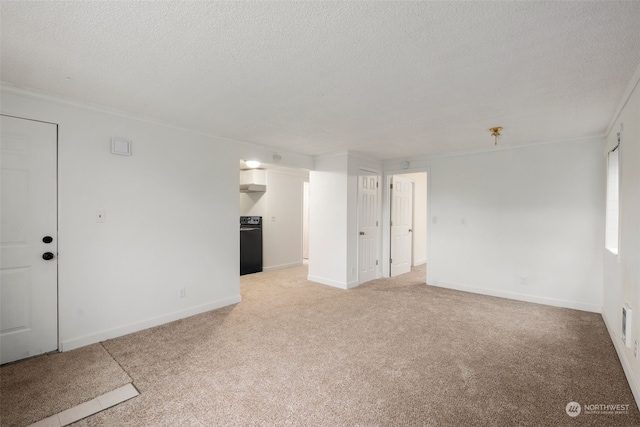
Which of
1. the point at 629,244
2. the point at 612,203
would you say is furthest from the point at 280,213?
the point at 629,244

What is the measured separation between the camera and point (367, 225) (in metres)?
5.37

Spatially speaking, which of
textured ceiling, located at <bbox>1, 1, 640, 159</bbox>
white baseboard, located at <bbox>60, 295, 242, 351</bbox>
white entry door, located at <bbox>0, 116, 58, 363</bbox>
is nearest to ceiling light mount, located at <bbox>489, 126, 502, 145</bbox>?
textured ceiling, located at <bbox>1, 1, 640, 159</bbox>

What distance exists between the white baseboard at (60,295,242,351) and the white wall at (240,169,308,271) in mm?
2374

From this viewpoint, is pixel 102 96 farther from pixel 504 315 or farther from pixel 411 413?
pixel 504 315

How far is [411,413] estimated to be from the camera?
6.24ft

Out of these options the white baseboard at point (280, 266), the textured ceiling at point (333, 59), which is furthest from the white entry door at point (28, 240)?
the white baseboard at point (280, 266)

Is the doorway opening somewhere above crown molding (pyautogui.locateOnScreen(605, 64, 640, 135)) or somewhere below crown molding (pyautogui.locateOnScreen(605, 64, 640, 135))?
below

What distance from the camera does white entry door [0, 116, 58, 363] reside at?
8.12 ft

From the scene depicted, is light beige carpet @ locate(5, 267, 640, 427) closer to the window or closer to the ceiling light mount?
the window

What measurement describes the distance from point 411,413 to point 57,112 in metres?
3.69

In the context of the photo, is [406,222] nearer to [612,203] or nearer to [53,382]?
[612,203]

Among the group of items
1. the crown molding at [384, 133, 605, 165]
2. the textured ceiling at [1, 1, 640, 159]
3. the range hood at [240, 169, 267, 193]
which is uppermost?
the textured ceiling at [1, 1, 640, 159]

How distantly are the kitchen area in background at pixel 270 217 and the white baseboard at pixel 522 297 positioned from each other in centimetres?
315

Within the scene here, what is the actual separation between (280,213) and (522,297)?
456 centimetres
